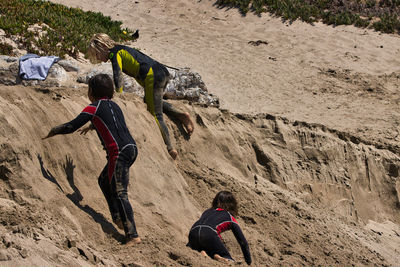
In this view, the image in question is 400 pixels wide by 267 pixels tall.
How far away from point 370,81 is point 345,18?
436cm

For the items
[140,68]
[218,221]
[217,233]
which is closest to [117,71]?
[140,68]

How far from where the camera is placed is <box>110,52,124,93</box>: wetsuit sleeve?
6008 mm

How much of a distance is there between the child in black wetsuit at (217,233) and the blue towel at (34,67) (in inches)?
178

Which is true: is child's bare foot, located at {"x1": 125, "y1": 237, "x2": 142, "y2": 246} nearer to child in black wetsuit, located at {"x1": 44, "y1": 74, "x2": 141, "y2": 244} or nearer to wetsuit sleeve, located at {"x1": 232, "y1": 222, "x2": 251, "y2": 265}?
child in black wetsuit, located at {"x1": 44, "y1": 74, "x2": 141, "y2": 244}

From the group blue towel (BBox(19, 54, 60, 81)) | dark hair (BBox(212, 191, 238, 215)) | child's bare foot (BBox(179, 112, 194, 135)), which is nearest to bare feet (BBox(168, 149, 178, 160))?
child's bare foot (BBox(179, 112, 194, 135))

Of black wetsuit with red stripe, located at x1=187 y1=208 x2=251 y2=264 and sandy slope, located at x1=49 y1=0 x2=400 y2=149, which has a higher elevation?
black wetsuit with red stripe, located at x1=187 y1=208 x2=251 y2=264

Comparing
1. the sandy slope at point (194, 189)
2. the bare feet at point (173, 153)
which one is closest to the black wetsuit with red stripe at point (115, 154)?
the sandy slope at point (194, 189)

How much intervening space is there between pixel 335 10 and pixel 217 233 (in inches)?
639

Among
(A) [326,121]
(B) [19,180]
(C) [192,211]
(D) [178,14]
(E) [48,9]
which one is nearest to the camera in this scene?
(B) [19,180]

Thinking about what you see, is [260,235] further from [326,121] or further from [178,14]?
[178,14]

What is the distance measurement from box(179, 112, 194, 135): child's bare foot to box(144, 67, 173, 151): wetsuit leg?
0.66 m

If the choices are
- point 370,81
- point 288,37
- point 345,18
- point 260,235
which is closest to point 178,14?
point 288,37

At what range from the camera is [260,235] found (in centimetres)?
629

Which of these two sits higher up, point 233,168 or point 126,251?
point 126,251
